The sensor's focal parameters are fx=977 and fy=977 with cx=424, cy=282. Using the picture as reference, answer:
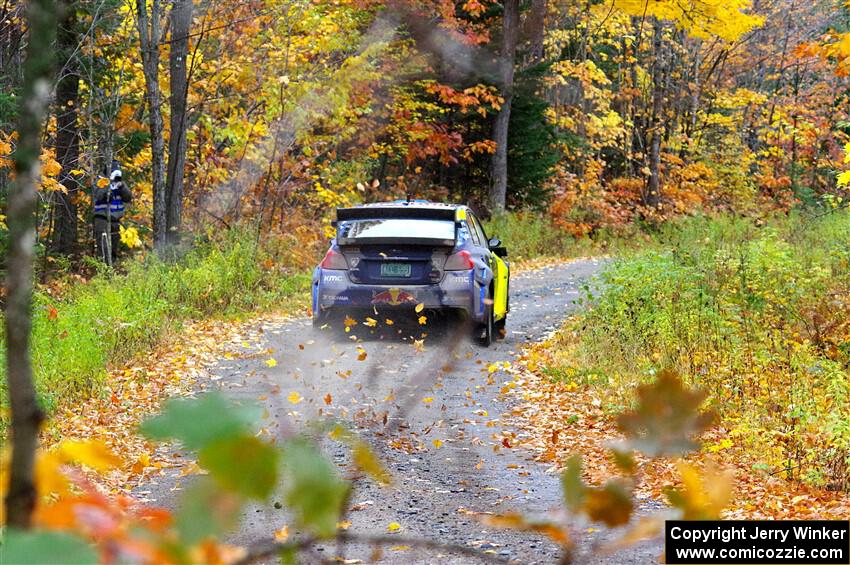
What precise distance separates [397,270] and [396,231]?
0.47 m

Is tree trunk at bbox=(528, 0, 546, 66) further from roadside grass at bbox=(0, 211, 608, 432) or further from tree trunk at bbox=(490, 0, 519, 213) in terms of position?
roadside grass at bbox=(0, 211, 608, 432)

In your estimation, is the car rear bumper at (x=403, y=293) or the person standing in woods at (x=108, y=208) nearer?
A: the car rear bumper at (x=403, y=293)

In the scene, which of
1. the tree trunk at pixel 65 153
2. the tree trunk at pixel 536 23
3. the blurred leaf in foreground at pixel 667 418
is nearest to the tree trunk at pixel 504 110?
the tree trunk at pixel 536 23

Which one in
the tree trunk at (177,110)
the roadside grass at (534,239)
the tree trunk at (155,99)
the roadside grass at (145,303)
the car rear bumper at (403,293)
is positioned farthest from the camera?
the roadside grass at (534,239)

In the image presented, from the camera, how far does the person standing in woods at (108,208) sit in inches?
699

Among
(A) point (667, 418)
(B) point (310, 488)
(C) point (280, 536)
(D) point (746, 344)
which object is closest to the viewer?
(B) point (310, 488)

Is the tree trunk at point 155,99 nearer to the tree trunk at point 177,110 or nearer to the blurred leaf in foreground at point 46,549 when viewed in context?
the tree trunk at point 177,110

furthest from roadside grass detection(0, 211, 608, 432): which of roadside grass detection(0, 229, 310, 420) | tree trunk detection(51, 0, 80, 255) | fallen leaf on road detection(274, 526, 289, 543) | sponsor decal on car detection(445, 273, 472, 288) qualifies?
tree trunk detection(51, 0, 80, 255)

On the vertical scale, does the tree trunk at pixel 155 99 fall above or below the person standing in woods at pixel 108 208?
above

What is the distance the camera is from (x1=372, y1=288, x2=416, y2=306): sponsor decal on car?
11.7m

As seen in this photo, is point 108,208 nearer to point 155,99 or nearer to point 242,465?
point 155,99

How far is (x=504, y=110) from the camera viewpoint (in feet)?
88.7

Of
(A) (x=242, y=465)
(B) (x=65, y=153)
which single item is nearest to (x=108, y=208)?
(B) (x=65, y=153)

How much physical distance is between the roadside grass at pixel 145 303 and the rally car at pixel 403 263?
2.35 m
